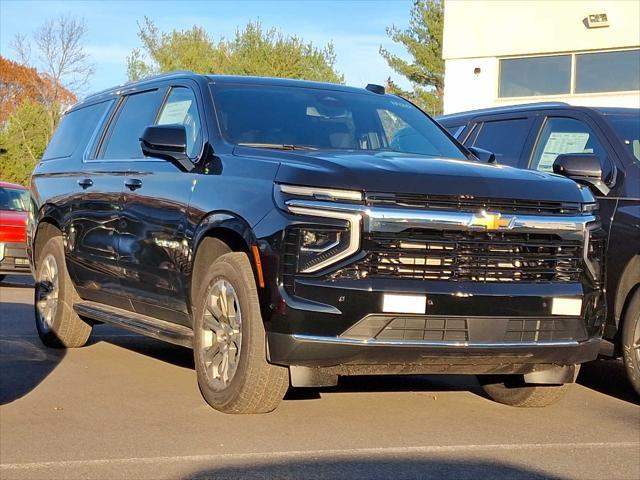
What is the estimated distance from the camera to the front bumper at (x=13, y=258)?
14.4 m

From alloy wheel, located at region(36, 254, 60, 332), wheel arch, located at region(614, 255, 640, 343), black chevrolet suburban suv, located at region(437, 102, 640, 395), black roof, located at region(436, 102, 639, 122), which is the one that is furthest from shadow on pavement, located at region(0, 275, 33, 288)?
wheel arch, located at region(614, 255, 640, 343)

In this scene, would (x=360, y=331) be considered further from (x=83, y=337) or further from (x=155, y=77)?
(x=83, y=337)

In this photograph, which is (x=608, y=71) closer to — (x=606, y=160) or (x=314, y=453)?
(x=606, y=160)

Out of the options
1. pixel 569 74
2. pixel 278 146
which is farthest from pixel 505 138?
pixel 569 74

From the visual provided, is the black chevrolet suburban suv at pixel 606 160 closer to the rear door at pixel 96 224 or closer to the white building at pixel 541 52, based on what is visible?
the rear door at pixel 96 224

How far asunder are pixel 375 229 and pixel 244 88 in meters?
2.13

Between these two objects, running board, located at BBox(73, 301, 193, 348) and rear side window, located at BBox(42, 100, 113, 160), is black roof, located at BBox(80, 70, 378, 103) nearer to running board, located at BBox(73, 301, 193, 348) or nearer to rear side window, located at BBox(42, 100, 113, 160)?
rear side window, located at BBox(42, 100, 113, 160)

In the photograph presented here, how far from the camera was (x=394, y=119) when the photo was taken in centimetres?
738

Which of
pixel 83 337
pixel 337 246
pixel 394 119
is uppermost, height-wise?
pixel 394 119

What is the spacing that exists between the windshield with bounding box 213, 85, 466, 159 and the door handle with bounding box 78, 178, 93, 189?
147 cm

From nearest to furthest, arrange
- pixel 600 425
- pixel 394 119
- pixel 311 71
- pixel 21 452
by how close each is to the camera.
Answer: pixel 21 452
pixel 600 425
pixel 394 119
pixel 311 71

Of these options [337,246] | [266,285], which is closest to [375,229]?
[337,246]

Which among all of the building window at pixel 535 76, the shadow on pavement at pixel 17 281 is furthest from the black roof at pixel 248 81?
the building window at pixel 535 76

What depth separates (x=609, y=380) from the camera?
7.75 meters
